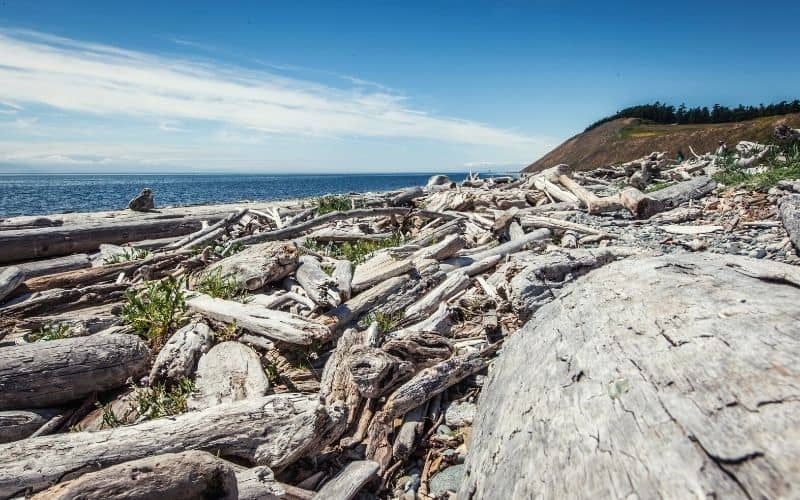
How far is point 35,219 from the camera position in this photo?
12.0 metres

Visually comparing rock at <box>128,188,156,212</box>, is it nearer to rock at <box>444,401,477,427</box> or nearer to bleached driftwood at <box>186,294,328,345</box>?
bleached driftwood at <box>186,294,328,345</box>

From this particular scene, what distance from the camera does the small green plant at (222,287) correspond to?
19.7ft

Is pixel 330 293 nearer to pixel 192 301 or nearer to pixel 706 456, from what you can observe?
pixel 192 301

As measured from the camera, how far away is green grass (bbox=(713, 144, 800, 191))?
12305mm

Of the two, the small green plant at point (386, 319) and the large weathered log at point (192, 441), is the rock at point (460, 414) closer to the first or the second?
the large weathered log at point (192, 441)

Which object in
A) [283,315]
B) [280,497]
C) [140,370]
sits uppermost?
[283,315]

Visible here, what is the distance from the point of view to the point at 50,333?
4.96 meters

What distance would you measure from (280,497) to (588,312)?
273cm

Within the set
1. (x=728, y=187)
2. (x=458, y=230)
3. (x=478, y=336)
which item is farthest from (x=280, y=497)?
(x=728, y=187)

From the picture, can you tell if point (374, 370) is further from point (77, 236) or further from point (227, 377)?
point (77, 236)

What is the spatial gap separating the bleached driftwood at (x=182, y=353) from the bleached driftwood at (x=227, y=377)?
4.1 inches

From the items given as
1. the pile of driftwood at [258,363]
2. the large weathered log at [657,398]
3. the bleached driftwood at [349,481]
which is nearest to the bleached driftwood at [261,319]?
the pile of driftwood at [258,363]

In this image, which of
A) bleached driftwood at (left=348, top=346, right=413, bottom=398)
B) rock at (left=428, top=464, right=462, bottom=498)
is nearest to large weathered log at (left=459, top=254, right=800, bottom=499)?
rock at (left=428, top=464, right=462, bottom=498)

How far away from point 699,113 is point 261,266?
271 feet
